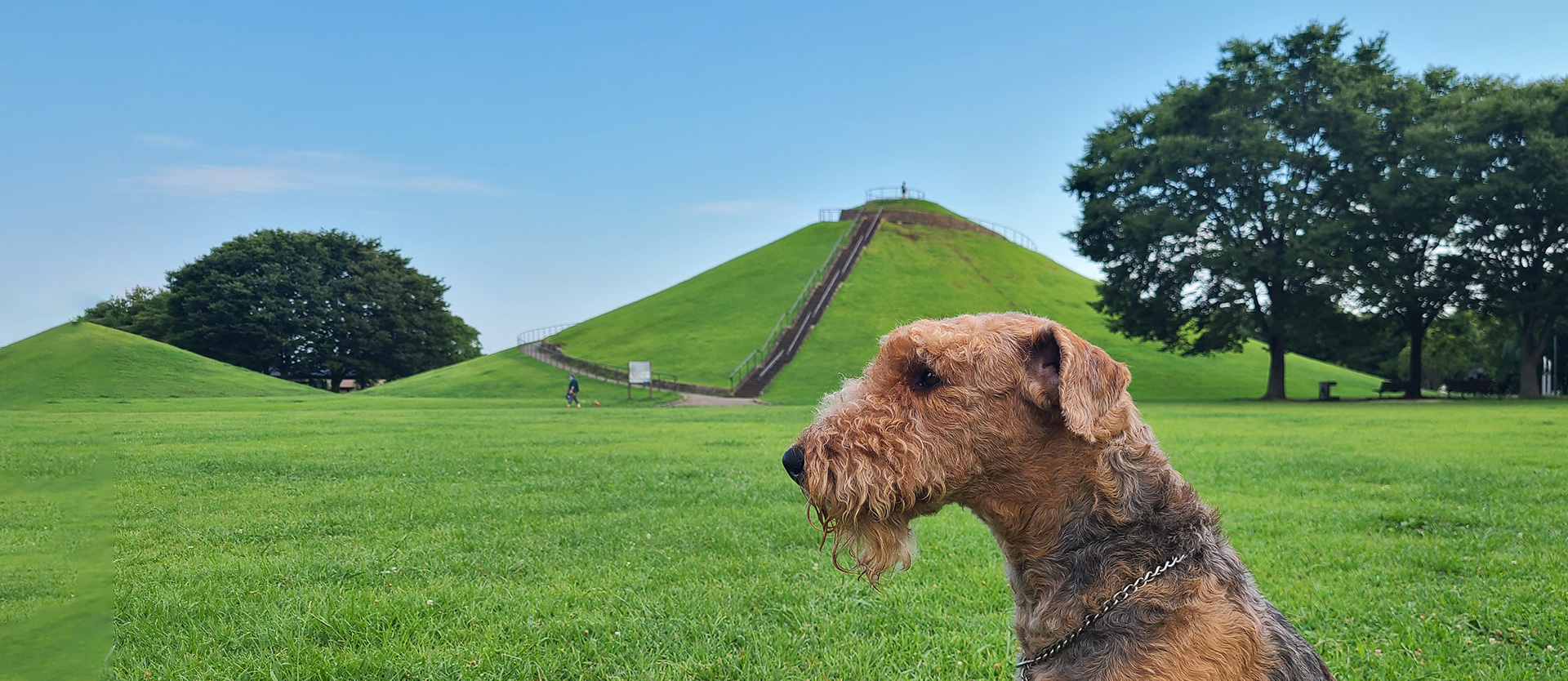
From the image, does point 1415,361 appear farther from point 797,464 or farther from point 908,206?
point 908,206

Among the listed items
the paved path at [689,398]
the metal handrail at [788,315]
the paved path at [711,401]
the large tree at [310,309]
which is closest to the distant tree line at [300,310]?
the large tree at [310,309]

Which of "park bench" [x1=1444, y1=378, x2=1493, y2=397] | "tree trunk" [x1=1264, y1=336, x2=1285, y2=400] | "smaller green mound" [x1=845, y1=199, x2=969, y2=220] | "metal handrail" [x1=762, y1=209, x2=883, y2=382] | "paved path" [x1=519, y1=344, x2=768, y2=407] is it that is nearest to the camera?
"paved path" [x1=519, y1=344, x2=768, y2=407]

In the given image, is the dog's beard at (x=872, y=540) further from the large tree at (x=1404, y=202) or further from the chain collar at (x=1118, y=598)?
the large tree at (x=1404, y=202)

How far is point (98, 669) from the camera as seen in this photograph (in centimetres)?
423

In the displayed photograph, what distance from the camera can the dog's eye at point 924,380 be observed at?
315 centimetres

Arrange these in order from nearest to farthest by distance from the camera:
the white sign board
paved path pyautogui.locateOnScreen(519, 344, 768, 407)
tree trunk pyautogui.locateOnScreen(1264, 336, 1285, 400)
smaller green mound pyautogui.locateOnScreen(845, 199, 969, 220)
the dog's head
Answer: the dog's head < paved path pyautogui.locateOnScreen(519, 344, 768, 407) < tree trunk pyautogui.locateOnScreen(1264, 336, 1285, 400) < the white sign board < smaller green mound pyautogui.locateOnScreen(845, 199, 969, 220)

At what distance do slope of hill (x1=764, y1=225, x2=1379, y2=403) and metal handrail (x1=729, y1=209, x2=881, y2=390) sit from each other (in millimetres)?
2400

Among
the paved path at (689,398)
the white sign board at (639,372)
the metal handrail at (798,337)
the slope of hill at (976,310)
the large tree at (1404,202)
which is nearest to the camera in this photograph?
the large tree at (1404,202)

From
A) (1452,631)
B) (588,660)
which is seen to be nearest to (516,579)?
(588,660)

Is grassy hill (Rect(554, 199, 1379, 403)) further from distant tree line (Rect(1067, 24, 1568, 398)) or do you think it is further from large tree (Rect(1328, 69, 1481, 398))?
large tree (Rect(1328, 69, 1481, 398))

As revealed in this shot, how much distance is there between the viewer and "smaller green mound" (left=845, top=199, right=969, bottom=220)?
277ft

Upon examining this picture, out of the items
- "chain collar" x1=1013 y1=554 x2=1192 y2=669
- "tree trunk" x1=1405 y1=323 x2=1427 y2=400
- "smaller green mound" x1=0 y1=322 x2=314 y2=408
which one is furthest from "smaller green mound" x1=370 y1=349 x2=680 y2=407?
"chain collar" x1=1013 y1=554 x2=1192 y2=669

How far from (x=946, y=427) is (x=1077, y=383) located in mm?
491

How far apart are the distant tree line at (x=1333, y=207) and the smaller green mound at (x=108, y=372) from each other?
41404 millimetres
